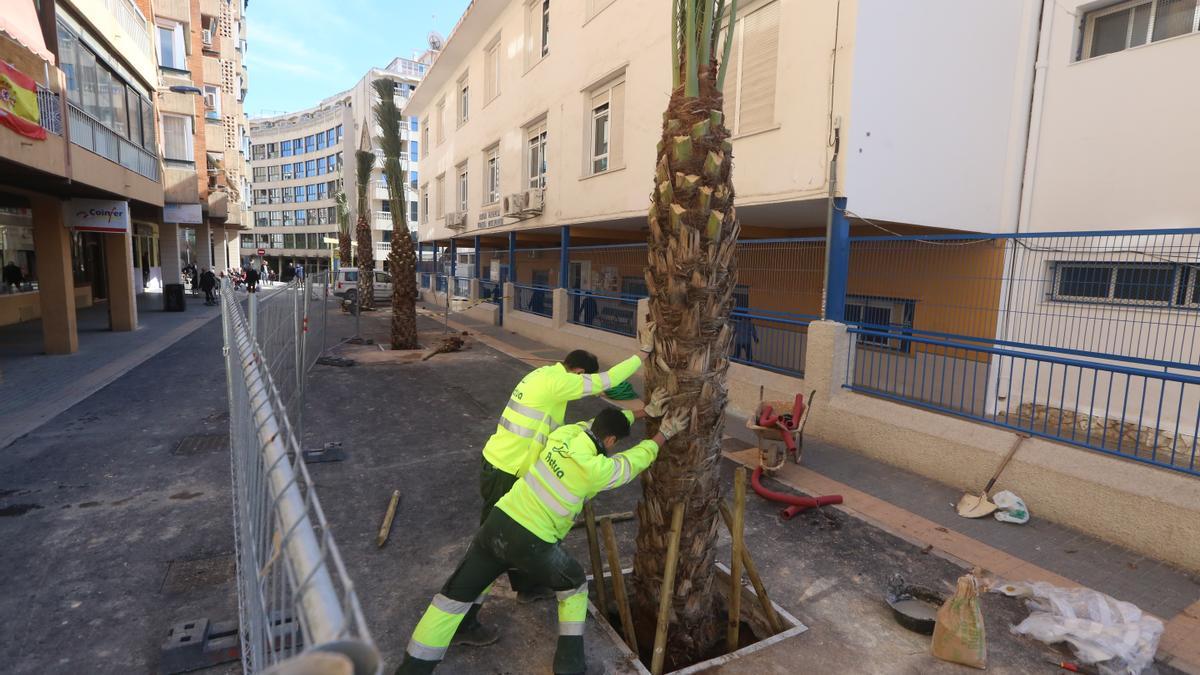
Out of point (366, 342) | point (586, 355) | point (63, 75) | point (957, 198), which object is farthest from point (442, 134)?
point (586, 355)

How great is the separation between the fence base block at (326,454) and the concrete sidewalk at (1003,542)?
4.44 meters

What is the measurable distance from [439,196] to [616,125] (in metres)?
15.8

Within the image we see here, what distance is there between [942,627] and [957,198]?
723 cm

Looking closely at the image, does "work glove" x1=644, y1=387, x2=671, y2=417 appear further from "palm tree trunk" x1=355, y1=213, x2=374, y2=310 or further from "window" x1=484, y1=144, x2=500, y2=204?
"palm tree trunk" x1=355, y1=213, x2=374, y2=310

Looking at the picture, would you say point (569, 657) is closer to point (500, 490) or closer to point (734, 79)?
point (500, 490)

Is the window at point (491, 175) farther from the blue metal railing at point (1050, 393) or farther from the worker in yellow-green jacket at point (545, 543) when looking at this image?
the worker in yellow-green jacket at point (545, 543)

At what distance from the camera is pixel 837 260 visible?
742 cm

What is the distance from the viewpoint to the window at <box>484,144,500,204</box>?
1908cm

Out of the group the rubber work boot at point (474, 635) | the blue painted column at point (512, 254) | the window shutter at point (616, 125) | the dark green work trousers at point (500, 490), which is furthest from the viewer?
the blue painted column at point (512, 254)

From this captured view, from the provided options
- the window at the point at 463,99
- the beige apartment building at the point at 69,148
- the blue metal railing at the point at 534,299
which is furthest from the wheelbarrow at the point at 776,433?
the window at the point at 463,99

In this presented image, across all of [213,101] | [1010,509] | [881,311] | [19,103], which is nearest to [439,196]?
[213,101]

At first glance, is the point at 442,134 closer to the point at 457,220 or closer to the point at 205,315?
the point at 457,220

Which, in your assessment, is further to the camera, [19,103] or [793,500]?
[19,103]

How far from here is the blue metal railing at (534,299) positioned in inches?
628
